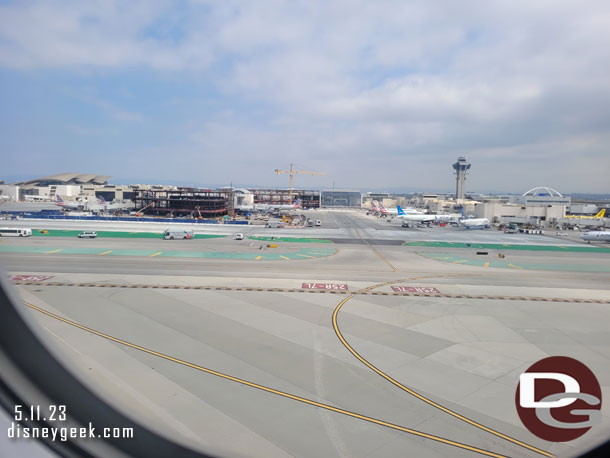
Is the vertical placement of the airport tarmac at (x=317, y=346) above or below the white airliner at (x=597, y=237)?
below

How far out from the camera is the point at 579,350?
1212cm

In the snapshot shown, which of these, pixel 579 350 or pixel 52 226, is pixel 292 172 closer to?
pixel 52 226

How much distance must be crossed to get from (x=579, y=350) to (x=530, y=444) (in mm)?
6554

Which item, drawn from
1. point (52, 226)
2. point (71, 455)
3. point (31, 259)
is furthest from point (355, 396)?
point (52, 226)

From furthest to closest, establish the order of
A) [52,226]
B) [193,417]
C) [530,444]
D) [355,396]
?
1. [52,226]
2. [355,396]
3. [193,417]
4. [530,444]

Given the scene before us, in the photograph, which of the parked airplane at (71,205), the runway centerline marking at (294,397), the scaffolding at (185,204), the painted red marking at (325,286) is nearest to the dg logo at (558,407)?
the runway centerline marking at (294,397)

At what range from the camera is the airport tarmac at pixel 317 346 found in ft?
24.2

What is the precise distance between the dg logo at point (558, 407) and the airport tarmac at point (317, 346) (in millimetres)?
261

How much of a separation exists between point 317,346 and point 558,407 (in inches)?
270

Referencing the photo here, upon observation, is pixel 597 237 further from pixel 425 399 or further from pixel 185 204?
pixel 185 204

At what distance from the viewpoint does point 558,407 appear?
621 centimetres

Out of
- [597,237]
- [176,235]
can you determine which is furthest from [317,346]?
[597,237]

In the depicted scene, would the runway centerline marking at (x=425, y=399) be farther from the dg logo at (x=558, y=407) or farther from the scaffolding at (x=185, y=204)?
the scaffolding at (x=185, y=204)

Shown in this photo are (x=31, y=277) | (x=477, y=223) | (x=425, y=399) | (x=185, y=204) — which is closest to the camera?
(x=425, y=399)
